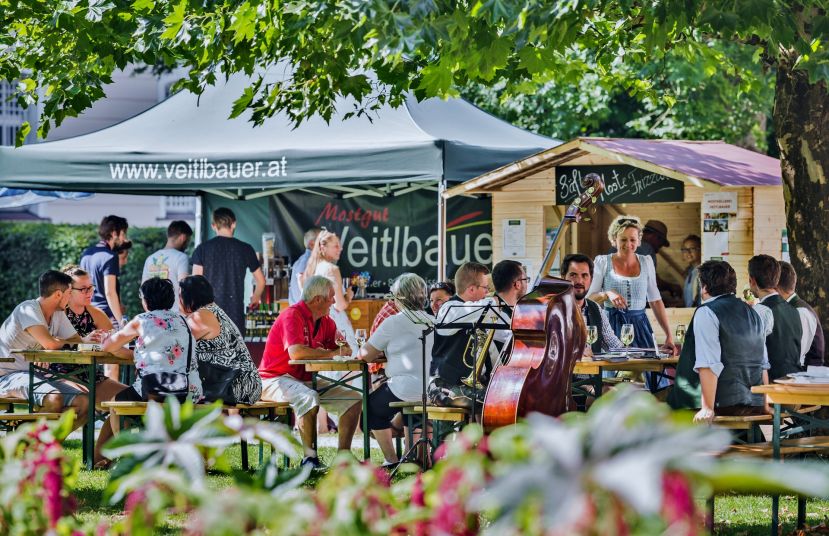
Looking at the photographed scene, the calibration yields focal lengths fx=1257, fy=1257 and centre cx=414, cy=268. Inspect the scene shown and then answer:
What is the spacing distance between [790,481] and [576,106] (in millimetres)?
→ 18251

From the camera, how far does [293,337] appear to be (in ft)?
27.8

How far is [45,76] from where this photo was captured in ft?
23.8

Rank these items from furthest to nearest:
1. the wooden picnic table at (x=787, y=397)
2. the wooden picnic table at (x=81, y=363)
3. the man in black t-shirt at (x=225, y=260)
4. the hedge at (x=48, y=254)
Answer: the hedge at (x=48, y=254) → the man in black t-shirt at (x=225, y=260) → the wooden picnic table at (x=81, y=363) → the wooden picnic table at (x=787, y=397)

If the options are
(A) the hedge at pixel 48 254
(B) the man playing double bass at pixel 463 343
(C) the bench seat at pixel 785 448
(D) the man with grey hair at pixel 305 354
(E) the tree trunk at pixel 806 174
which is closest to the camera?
(C) the bench seat at pixel 785 448

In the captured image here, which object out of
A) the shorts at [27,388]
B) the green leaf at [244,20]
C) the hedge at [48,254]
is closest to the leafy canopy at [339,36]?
the green leaf at [244,20]

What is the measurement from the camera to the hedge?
1994cm

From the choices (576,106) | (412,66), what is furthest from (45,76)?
(576,106)

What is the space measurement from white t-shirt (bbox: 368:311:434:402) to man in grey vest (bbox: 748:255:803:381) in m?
2.06

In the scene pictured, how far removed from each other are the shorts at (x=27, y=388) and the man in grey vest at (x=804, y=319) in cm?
474

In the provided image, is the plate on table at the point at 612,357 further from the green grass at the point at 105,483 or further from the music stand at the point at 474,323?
the green grass at the point at 105,483

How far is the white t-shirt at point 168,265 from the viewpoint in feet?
38.1

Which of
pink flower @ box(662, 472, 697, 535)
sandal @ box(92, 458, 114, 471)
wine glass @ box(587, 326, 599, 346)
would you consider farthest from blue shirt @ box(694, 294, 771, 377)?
pink flower @ box(662, 472, 697, 535)

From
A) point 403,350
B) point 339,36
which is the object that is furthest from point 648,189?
point 339,36

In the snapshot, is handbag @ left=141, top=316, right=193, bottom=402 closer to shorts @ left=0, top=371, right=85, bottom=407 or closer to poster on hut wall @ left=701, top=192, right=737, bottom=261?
shorts @ left=0, top=371, right=85, bottom=407
